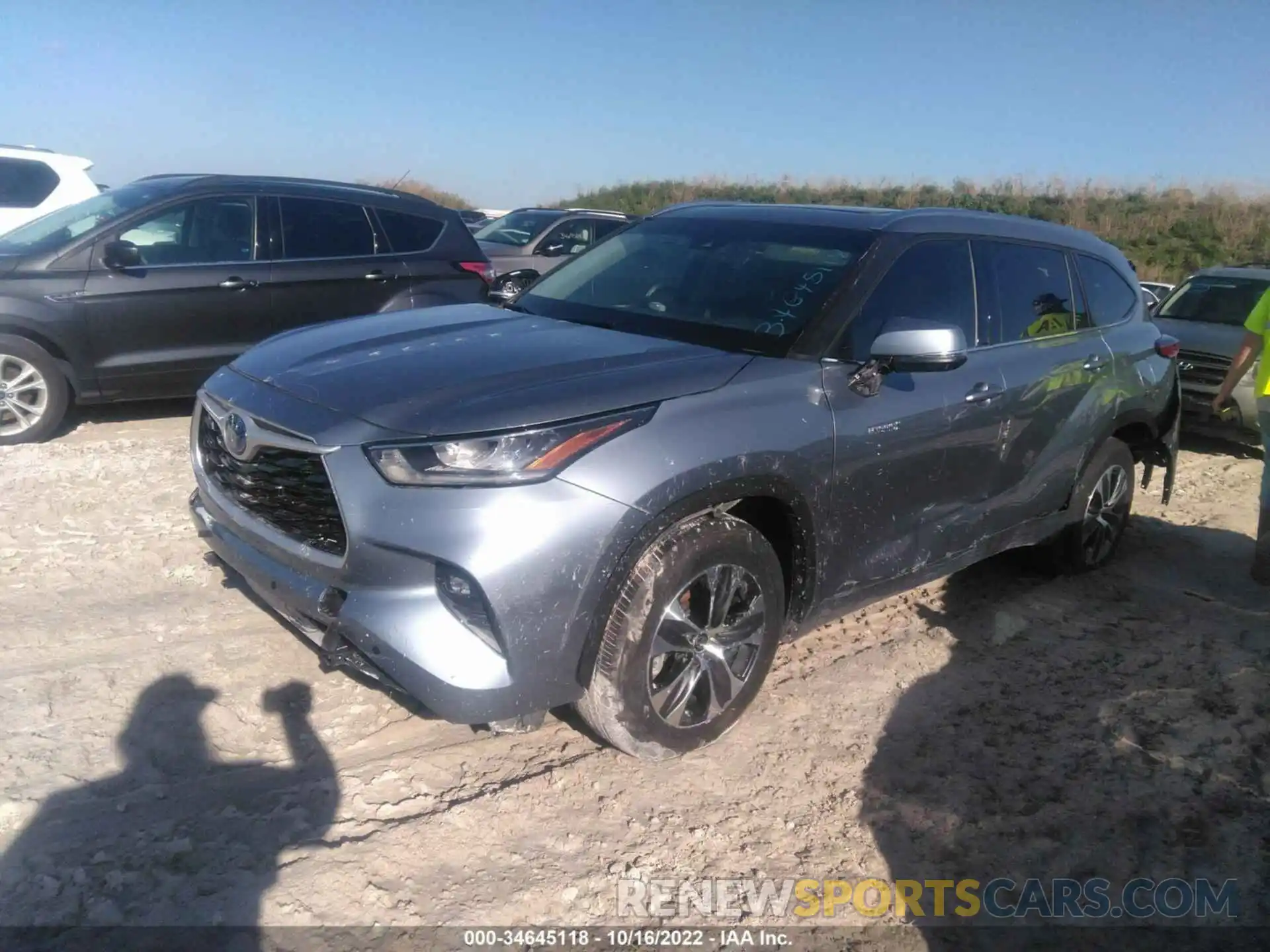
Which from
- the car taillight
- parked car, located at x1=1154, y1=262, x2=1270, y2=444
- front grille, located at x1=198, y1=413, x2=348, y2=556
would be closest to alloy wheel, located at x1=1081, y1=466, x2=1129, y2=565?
parked car, located at x1=1154, y1=262, x2=1270, y2=444

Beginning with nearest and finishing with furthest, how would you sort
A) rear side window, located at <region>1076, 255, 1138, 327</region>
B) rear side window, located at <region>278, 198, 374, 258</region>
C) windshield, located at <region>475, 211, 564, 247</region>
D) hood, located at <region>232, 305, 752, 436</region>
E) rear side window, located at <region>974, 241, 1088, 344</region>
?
hood, located at <region>232, 305, 752, 436</region>, rear side window, located at <region>974, 241, 1088, 344</region>, rear side window, located at <region>1076, 255, 1138, 327</region>, rear side window, located at <region>278, 198, 374, 258</region>, windshield, located at <region>475, 211, 564, 247</region>

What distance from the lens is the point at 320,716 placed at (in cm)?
341

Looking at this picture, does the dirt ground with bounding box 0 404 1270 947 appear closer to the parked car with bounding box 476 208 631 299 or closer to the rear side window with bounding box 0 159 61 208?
the rear side window with bounding box 0 159 61 208

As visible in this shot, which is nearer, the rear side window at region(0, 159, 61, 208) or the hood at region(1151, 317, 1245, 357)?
the hood at region(1151, 317, 1245, 357)

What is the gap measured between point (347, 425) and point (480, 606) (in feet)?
2.22

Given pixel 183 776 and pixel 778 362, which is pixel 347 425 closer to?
pixel 183 776

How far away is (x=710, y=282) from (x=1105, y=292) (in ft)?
7.86

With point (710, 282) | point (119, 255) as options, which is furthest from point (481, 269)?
point (710, 282)

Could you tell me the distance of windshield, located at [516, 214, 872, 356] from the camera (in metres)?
3.57

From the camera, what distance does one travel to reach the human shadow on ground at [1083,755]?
2850 mm

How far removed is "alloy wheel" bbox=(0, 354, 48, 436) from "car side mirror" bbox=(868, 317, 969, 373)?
527cm

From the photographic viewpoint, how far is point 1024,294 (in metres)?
4.41

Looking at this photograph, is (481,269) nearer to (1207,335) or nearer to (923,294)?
(923,294)

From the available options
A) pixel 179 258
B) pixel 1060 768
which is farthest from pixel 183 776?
pixel 179 258
